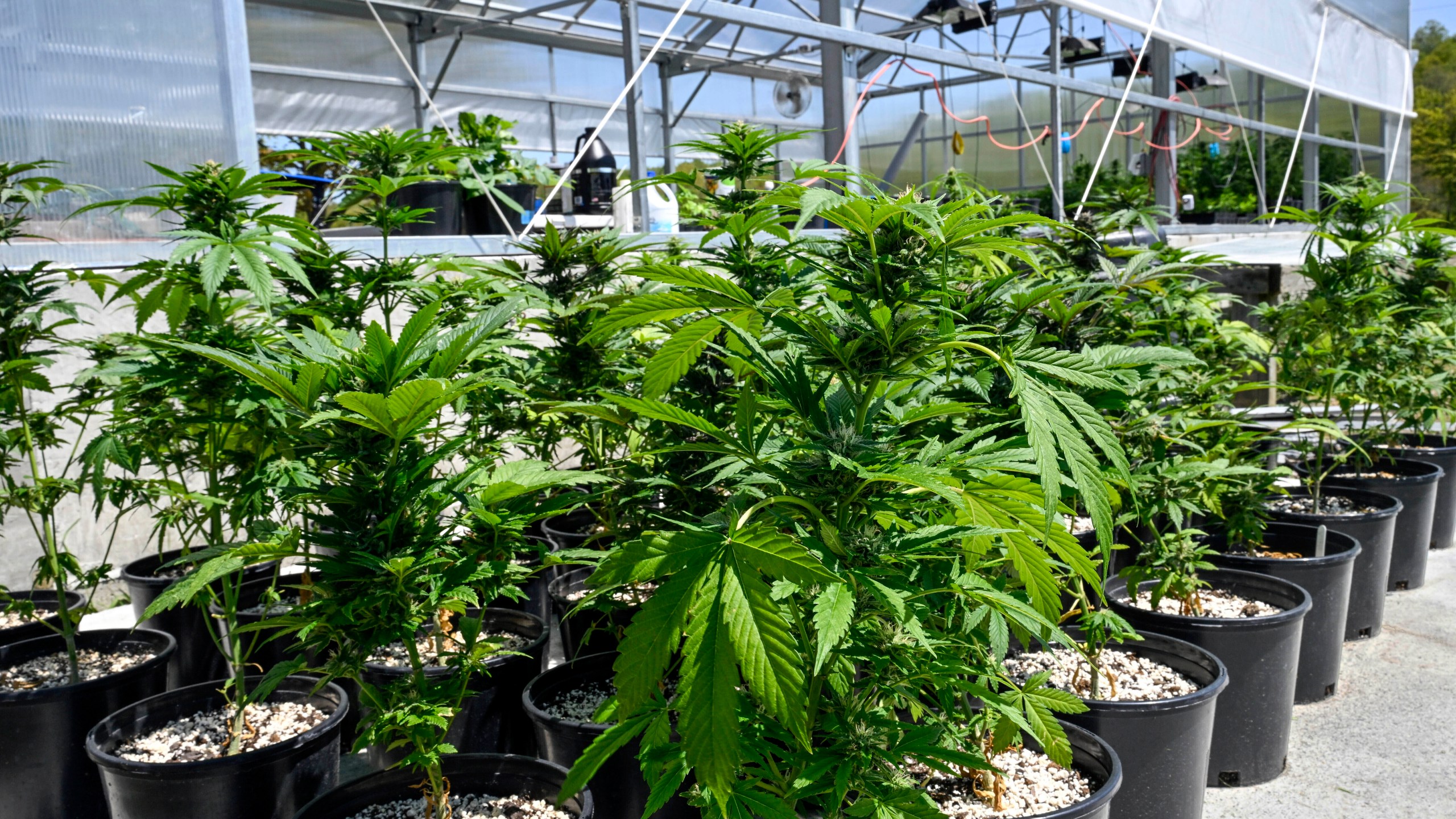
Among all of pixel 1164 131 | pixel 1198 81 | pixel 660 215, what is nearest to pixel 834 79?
pixel 660 215

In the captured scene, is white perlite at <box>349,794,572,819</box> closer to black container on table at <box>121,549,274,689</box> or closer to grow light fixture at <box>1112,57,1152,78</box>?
black container on table at <box>121,549,274,689</box>

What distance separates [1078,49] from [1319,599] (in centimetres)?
945

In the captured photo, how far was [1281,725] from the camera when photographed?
223cm

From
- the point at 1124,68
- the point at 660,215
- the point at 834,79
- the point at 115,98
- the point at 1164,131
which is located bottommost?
the point at 660,215

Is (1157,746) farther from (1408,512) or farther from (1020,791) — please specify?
(1408,512)

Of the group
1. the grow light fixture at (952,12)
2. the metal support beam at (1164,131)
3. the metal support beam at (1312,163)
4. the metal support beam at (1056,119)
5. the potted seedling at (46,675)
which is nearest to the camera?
the potted seedling at (46,675)

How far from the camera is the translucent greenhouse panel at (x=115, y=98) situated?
2865mm

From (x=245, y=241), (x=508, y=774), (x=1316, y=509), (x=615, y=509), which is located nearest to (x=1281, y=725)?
(x=1316, y=509)

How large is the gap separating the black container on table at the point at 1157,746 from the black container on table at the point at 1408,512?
1.90 m

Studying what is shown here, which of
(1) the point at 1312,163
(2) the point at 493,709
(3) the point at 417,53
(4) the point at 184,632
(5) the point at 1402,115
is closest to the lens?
(2) the point at 493,709

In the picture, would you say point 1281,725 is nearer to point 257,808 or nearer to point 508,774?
point 508,774

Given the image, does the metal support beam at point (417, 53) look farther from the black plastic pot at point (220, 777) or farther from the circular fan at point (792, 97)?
the black plastic pot at point (220, 777)

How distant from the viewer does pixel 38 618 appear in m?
2.52

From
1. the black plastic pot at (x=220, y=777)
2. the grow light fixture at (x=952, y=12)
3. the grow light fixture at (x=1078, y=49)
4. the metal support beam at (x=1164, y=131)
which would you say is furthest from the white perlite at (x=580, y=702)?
the grow light fixture at (x=1078, y=49)
